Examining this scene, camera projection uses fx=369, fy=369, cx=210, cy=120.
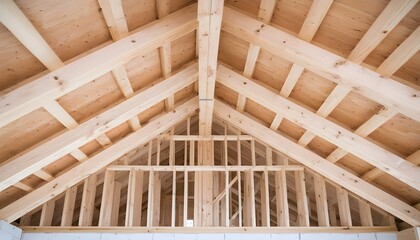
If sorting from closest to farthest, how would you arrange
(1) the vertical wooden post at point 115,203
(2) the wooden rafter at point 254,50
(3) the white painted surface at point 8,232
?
(2) the wooden rafter at point 254,50, (3) the white painted surface at point 8,232, (1) the vertical wooden post at point 115,203

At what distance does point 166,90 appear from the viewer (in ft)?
17.4

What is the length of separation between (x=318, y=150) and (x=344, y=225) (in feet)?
4.08

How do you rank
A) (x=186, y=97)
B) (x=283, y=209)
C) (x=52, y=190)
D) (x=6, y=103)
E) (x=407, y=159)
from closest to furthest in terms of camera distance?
1. (x=6, y=103)
2. (x=407, y=159)
3. (x=52, y=190)
4. (x=283, y=209)
5. (x=186, y=97)

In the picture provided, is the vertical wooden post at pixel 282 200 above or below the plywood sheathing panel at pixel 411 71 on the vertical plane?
below

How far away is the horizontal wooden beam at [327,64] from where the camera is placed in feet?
12.3

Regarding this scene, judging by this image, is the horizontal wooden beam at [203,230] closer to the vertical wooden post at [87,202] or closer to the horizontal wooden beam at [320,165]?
the vertical wooden post at [87,202]

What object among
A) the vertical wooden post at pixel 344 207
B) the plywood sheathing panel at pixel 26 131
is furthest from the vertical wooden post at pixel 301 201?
the plywood sheathing panel at pixel 26 131

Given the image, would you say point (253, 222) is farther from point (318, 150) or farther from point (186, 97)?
point (186, 97)

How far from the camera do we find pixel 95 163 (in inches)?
235

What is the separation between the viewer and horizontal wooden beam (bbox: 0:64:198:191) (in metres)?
4.47

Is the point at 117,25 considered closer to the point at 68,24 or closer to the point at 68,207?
the point at 68,24

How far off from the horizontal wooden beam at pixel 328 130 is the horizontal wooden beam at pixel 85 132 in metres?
0.69

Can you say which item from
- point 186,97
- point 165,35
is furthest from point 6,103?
point 186,97

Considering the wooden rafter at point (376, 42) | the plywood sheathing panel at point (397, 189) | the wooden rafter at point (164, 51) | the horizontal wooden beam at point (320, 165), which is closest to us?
the wooden rafter at point (376, 42)
